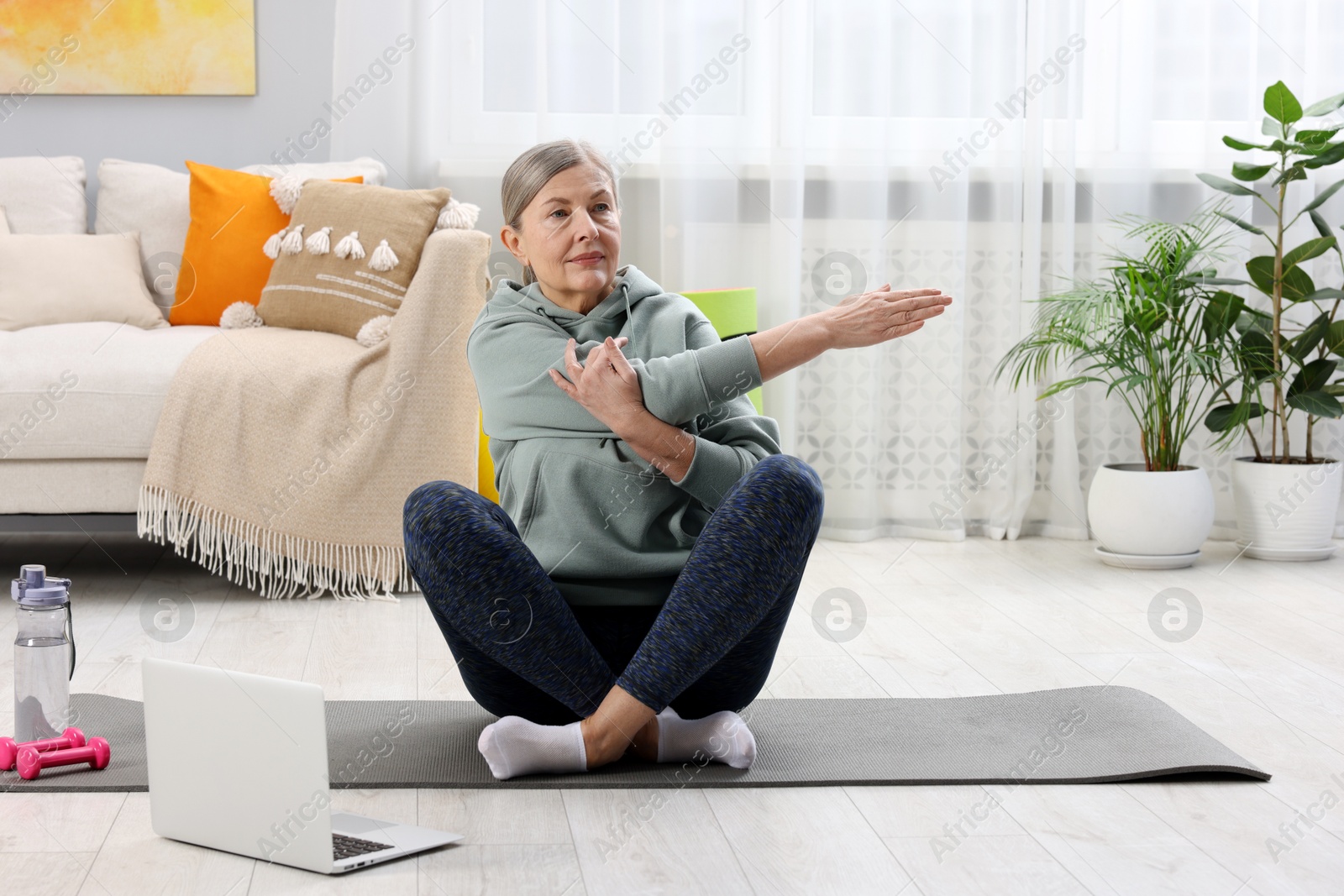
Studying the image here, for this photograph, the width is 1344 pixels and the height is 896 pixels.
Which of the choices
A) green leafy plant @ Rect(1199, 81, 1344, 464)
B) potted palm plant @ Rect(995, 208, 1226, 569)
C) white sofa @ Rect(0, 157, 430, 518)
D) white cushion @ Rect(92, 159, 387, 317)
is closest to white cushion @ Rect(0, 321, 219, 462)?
white sofa @ Rect(0, 157, 430, 518)

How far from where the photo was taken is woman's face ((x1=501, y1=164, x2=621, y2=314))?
5.09 feet

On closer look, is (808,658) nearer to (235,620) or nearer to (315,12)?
(235,620)

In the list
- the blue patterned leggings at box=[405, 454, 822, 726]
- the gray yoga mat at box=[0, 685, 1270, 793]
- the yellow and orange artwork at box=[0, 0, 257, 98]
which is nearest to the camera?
the blue patterned leggings at box=[405, 454, 822, 726]

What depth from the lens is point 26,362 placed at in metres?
2.38

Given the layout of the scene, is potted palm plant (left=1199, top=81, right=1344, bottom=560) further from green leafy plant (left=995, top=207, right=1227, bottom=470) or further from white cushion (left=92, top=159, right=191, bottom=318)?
white cushion (left=92, top=159, right=191, bottom=318)

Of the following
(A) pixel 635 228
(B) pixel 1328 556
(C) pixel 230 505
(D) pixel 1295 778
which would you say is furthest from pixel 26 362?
(B) pixel 1328 556

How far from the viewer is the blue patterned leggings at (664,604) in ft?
4.51

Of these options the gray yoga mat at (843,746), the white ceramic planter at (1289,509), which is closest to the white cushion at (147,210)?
the gray yoga mat at (843,746)

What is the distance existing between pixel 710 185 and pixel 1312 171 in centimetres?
155

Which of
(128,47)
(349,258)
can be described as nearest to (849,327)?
(349,258)

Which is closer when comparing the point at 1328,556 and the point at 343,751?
the point at 343,751

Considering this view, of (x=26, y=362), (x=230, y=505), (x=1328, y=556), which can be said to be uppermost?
(x=26, y=362)

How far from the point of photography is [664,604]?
1488 mm

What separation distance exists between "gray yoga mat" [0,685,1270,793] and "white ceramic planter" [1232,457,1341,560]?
1.37 meters
